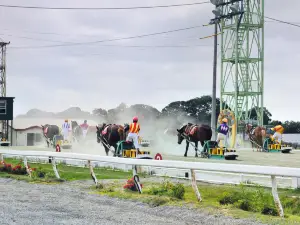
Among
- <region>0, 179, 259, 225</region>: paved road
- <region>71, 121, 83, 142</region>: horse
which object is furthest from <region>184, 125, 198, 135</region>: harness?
<region>0, 179, 259, 225</region>: paved road

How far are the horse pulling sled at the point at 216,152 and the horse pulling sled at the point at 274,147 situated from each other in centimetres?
799

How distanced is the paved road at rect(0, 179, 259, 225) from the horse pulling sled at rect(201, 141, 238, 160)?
1607cm

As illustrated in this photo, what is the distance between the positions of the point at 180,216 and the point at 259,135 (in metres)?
31.1

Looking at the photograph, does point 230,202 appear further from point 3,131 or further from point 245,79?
point 3,131

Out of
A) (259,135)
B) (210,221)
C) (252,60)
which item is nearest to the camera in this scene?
(210,221)

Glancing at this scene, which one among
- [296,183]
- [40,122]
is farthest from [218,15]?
[40,122]

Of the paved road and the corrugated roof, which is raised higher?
the corrugated roof

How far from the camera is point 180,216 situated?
32.4ft

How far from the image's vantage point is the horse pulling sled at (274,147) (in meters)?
36.8

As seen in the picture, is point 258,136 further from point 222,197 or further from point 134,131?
point 222,197

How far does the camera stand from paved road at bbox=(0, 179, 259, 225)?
9.23 metres

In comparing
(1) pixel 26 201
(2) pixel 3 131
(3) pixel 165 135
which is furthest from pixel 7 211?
(2) pixel 3 131

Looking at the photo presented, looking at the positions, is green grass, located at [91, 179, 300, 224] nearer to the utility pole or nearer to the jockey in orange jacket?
the jockey in orange jacket

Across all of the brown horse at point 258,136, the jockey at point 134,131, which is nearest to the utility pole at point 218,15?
the brown horse at point 258,136
